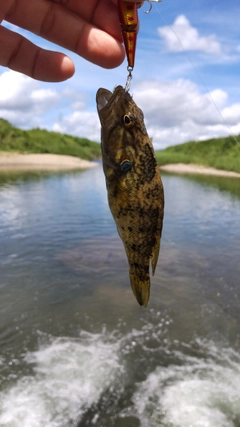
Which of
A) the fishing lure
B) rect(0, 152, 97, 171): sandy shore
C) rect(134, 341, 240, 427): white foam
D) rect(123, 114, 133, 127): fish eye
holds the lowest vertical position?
rect(134, 341, 240, 427): white foam

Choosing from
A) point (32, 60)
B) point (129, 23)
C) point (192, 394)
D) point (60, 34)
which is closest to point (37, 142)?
point (192, 394)

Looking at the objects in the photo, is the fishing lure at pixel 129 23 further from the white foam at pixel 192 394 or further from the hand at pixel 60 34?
the white foam at pixel 192 394

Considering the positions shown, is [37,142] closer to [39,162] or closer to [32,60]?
[39,162]

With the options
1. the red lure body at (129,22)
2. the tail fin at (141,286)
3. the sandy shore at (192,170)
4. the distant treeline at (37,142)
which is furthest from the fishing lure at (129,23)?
the distant treeline at (37,142)

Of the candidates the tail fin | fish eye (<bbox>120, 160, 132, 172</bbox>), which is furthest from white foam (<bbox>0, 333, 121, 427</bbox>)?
fish eye (<bbox>120, 160, 132, 172</bbox>)

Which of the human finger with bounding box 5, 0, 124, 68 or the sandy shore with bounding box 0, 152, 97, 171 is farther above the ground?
the human finger with bounding box 5, 0, 124, 68

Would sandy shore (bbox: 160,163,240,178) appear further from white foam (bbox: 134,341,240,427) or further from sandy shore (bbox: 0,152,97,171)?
white foam (bbox: 134,341,240,427)
